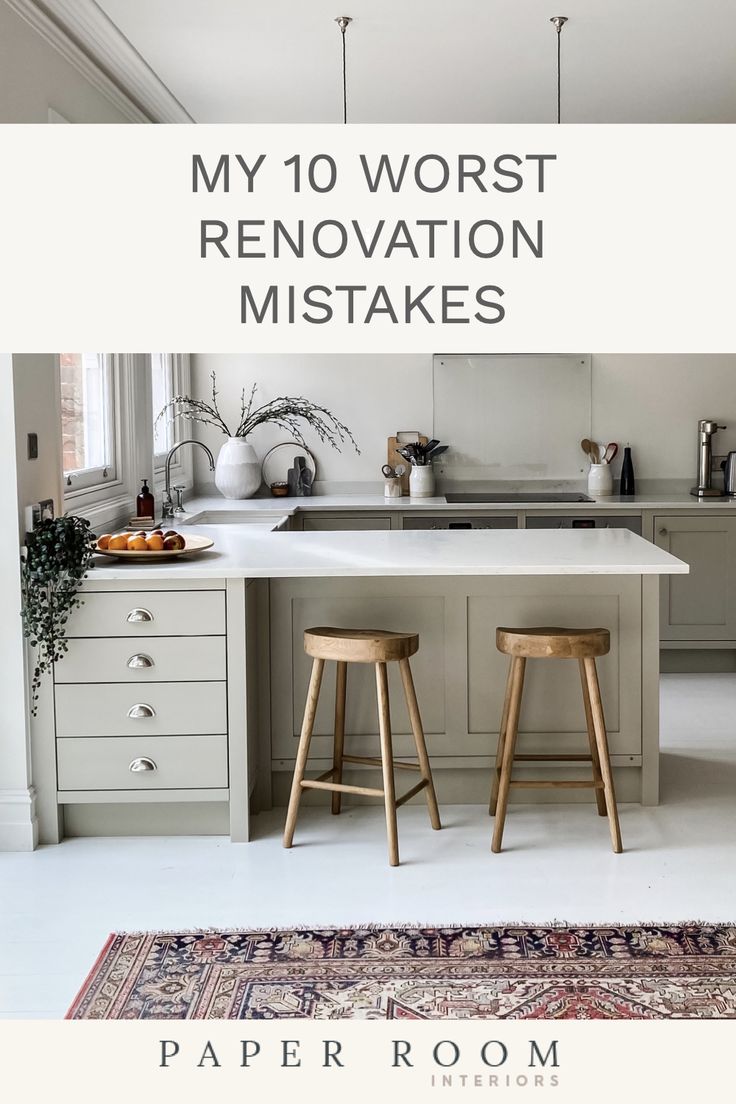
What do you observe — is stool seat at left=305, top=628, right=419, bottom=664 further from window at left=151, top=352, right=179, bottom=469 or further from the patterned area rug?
window at left=151, top=352, right=179, bottom=469

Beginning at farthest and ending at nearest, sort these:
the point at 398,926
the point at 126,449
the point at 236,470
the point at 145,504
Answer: the point at 236,470
the point at 126,449
the point at 145,504
the point at 398,926

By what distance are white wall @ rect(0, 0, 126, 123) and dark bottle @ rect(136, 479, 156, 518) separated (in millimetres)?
1415

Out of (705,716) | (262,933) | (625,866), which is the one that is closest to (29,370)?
(262,933)

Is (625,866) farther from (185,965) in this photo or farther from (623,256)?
(623,256)

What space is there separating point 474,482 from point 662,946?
3.76 m

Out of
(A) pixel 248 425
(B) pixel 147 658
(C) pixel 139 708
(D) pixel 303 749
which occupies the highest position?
(A) pixel 248 425

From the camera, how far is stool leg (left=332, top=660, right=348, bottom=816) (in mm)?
3557

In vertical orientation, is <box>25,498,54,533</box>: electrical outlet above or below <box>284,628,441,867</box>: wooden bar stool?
above

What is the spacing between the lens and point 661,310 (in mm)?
1457

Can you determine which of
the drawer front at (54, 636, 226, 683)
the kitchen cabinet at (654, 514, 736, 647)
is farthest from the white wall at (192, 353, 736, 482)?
the drawer front at (54, 636, 226, 683)

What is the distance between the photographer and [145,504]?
4.48 metres

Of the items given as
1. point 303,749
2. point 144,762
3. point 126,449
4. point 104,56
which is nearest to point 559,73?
point 104,56

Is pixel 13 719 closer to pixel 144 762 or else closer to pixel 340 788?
pixel 144 762

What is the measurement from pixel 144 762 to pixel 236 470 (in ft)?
8.68
